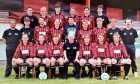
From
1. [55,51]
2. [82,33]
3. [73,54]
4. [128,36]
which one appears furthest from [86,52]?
[128,36]

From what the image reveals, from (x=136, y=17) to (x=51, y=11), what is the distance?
446 cm

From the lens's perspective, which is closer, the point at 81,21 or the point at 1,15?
the point at 81,21

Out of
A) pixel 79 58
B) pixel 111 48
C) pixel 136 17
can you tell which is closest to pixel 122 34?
pixel 111 48

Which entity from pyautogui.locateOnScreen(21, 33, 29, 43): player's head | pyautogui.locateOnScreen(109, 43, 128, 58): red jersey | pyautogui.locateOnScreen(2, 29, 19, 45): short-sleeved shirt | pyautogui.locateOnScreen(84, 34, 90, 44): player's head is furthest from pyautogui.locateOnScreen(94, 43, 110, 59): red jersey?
pyautogui.locateOnScreen(2, 29, 19, 45): short-sleeved shirt

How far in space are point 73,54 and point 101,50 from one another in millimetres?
728

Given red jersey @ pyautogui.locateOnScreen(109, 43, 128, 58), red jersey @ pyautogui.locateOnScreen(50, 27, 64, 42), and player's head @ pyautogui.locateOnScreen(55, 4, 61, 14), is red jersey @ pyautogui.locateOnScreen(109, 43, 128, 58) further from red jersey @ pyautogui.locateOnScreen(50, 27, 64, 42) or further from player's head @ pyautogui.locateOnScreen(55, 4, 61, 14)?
player's head @ pyautogui.locateOnScreen(55, 4, 61, 14)

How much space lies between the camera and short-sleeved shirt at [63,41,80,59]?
455 inches

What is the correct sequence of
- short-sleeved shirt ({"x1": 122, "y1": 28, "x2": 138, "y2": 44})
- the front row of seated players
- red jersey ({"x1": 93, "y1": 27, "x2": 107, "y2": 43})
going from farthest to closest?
short-sleeved shirt ({"x1": 122, "y1": 28, "x2": 138, "y2": 44}) → red jersey ({"x1": 93, "y1": 27, "x2": 107, "y2": 43}) → the front row of seated players

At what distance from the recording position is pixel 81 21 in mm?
12156

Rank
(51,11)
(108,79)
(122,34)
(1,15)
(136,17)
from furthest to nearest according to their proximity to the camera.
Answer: (136,17) → (51,11) → (1,15) → (122,34) → (108,79)

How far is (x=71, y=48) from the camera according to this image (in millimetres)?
11578

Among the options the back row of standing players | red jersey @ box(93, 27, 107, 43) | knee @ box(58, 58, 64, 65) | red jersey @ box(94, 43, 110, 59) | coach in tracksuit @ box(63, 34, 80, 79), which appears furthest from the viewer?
red jersey @ box(93, 27, 107, 43)

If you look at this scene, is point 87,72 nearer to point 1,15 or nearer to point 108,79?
point 108,79

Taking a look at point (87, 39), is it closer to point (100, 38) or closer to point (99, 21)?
point (100, 38)
